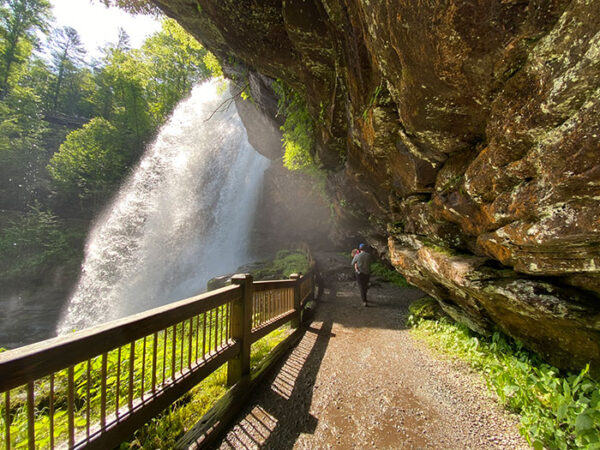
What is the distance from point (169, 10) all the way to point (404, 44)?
623 centimetres

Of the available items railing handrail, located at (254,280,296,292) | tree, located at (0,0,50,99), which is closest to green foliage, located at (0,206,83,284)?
tree, located at (0,0,50,99)

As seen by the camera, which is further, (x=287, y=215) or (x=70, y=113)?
(x=70, y=113)

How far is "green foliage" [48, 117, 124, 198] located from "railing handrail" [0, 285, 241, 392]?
28.7 metres

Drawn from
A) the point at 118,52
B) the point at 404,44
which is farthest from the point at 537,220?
the point at 118,52

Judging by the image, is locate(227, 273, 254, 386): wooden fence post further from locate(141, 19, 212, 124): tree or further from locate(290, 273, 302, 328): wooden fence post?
locate(141, 19, 212, 124): tree

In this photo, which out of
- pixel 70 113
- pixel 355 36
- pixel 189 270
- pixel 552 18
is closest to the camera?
pixel 552 18

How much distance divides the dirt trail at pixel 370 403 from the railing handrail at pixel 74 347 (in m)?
1.53

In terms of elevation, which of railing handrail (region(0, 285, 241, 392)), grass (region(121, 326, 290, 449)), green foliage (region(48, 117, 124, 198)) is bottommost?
grass (region(121, 326, 290, 449))

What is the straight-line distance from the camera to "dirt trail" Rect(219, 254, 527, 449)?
8.21 ft

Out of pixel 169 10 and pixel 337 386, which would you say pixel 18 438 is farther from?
pixel 169 10

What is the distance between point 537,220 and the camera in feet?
8.37

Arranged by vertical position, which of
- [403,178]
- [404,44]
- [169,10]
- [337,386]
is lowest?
[337,386]

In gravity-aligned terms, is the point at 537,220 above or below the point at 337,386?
above

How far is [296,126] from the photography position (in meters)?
8.36
